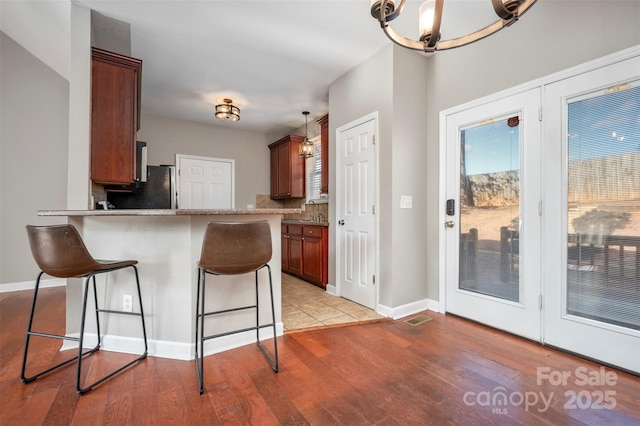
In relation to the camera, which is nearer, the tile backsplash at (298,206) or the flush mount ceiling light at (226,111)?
the flush mount ceiling light at (226,111)

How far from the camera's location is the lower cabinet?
147 inches

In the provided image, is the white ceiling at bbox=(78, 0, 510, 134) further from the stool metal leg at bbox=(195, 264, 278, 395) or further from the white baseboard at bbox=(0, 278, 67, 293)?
the white baseboard at bbox=(0, 278, 67, 293)

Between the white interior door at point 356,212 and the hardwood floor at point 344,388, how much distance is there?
0.89 meters

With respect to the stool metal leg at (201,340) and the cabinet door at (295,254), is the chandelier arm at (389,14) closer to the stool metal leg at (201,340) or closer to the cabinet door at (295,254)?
the stool metal leg at (201,340)

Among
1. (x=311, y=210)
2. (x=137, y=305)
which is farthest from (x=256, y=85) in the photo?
(x=137, y=305)

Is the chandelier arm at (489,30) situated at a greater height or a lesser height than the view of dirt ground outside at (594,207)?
greater

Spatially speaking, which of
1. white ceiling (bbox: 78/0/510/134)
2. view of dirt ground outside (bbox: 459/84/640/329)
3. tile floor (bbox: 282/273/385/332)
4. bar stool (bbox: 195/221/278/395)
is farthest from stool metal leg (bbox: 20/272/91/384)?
view of dirt ground outside (bbox: 459/84/640/329)

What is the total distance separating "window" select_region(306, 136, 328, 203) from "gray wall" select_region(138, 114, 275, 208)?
114 cm

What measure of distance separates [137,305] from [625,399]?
3131mm

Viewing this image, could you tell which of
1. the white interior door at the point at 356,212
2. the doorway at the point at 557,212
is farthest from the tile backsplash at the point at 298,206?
the doorway at the point at 557,212

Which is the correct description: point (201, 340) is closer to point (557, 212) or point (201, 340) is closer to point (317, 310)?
point (317, 310)

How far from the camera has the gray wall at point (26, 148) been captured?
3.50m

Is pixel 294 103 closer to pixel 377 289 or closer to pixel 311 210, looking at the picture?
pixel 311 210

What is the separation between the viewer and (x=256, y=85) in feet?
12.2
